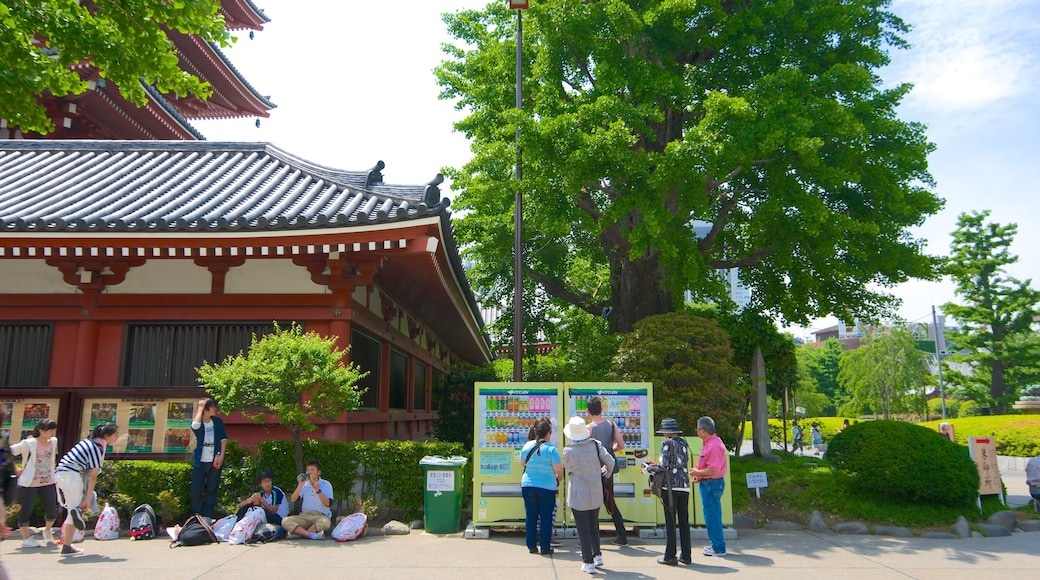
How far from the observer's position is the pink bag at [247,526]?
8523 millimetres

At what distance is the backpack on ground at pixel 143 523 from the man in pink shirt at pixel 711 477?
23.0 feet

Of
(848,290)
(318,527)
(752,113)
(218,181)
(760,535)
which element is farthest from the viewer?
(848,290)

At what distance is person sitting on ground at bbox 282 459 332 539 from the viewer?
29.3 ft

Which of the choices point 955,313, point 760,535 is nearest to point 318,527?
point 760,535

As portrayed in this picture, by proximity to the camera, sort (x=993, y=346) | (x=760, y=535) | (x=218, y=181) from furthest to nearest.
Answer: (x=993, y=346) → (x=218, y=181) → (x=760, y=535)

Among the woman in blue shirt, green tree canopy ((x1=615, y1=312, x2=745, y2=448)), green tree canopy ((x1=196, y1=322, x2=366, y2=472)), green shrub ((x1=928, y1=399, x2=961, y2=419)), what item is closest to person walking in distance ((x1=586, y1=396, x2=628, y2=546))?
the woman in blue shirt

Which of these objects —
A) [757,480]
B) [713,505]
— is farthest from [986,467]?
[713,505]

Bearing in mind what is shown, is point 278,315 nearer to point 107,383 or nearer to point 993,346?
point 107,383

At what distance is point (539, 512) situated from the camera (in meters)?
7.98

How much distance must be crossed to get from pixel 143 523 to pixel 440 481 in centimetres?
390

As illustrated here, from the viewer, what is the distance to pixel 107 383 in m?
10.9

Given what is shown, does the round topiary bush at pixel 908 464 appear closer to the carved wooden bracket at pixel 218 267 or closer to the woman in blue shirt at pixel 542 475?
the woman in blue shirt at pixel 542 475

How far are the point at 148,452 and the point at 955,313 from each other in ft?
108

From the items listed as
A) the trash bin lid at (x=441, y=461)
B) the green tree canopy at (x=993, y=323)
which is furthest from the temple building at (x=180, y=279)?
the green tree canopy at (x=993, y=323)
